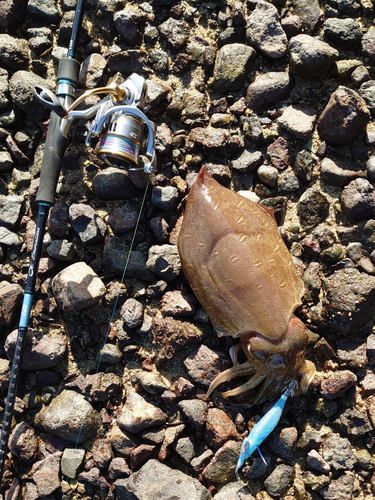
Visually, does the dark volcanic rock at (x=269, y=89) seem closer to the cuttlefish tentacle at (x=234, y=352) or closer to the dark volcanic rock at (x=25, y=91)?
the dark volcanic rock at (x=25, y=91)

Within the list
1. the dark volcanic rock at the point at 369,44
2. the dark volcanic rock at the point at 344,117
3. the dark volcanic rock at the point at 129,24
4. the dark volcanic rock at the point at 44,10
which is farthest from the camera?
the dark volcanic rock at the point at 44,10

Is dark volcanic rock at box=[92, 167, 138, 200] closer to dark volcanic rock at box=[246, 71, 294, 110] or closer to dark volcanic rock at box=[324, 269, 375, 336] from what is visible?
dark volcanic rock at box=[246, 71, 294, 110]

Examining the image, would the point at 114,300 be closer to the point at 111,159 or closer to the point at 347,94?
the point at 111,159

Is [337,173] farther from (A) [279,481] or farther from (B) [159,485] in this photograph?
(B) [159,485]

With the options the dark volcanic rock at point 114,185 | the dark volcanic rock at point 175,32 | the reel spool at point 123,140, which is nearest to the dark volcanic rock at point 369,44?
the dark volcanic rock at point 175,32

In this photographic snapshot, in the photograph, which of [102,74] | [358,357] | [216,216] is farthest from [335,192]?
[102,74]

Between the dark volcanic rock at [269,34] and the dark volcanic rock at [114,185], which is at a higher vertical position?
the dark volcanic rock at [269,34]
